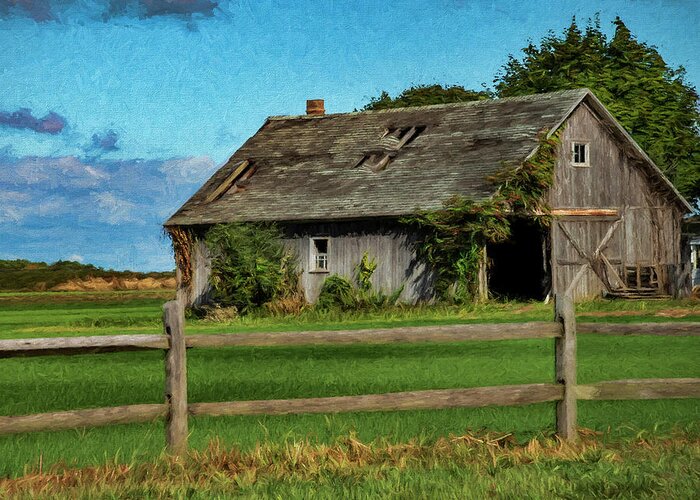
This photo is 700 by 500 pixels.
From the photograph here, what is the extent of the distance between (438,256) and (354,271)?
3404mm

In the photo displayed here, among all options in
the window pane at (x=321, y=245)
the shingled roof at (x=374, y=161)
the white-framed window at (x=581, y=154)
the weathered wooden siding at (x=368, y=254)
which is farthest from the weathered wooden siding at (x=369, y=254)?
the white-framed window at (x=581, y=154)

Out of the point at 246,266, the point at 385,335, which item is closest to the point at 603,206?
the point at 246,266

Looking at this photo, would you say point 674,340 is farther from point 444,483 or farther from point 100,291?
→ point 100,291

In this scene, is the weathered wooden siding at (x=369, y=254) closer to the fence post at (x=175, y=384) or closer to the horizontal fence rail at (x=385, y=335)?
the horizontal fence rail at (x=385, y=335)

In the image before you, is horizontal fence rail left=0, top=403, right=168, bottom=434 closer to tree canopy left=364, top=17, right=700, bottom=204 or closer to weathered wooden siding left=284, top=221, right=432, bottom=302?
weathered wooden siding left=284, top=221, right=432, bottom=302

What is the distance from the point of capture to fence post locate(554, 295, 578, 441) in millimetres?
12281

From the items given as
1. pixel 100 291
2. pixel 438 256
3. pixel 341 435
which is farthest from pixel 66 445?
pixel 100 291

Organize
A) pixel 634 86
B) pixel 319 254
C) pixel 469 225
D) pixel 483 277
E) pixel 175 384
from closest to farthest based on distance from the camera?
pixel 175 384, pixel 469 225, pixel 483 277, pixel 319 254, pixel 634 86

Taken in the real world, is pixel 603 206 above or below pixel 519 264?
above

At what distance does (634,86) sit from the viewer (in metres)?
60.0

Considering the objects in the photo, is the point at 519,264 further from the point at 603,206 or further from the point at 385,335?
the point at 385,335

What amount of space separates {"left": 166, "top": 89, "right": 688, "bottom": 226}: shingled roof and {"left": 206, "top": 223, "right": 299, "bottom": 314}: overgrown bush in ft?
4.53

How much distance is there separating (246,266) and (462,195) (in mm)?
7582

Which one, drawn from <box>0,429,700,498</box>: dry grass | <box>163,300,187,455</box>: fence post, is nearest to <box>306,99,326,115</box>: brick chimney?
<box>0,429,700,498</box>: dry grass
